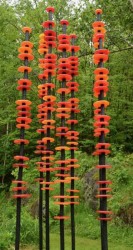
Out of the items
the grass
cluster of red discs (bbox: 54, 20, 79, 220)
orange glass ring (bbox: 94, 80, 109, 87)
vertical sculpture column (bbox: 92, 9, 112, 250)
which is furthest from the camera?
the grass

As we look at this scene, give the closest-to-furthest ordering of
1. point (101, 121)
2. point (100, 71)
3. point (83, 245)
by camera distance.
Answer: point (101, 121)
point (100, 71)
point (83, 245)

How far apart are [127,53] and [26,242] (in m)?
9.17

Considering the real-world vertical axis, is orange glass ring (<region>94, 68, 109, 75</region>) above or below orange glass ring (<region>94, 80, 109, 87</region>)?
above

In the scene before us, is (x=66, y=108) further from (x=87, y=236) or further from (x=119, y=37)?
(x=119, y=37)

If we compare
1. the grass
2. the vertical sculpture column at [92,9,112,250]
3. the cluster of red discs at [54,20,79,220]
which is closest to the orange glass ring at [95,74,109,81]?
the vertical sculpture column at [92,9,112,250]

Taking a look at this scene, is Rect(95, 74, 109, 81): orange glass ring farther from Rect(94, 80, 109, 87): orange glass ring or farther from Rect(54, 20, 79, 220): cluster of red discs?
Rect(54, 20, 79, 220): cluster of red discs

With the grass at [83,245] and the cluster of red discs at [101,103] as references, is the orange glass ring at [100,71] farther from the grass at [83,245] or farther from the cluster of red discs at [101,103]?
the grass at [83,245]

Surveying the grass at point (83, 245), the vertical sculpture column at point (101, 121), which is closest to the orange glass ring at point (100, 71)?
the vertical sculpture column at point (101, 121)


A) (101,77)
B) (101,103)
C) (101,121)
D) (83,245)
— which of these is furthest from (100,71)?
(83,245)

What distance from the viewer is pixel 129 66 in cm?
1369

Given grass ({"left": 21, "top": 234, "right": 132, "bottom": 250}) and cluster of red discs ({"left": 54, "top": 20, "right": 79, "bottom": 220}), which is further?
grass ({"left": 21, "top": 234, "right": 132, "bottom": 250})

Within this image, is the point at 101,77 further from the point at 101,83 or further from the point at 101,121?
the point at 101,121

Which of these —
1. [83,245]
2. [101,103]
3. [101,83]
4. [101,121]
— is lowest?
[83,245]

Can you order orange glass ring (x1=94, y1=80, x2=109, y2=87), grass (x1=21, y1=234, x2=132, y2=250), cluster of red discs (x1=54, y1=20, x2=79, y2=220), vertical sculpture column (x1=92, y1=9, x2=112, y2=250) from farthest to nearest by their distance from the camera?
grass (x1=21, y1=234, x2=132, y2=250) → cluster of red discs (x1=54, y1=20, x2=79, y2=220) → orange glass ring (x1=94, y1=80, x2=109, y2=87) → vertical sculpture column (x1=92, y1=9, x2=112, y2=250)
